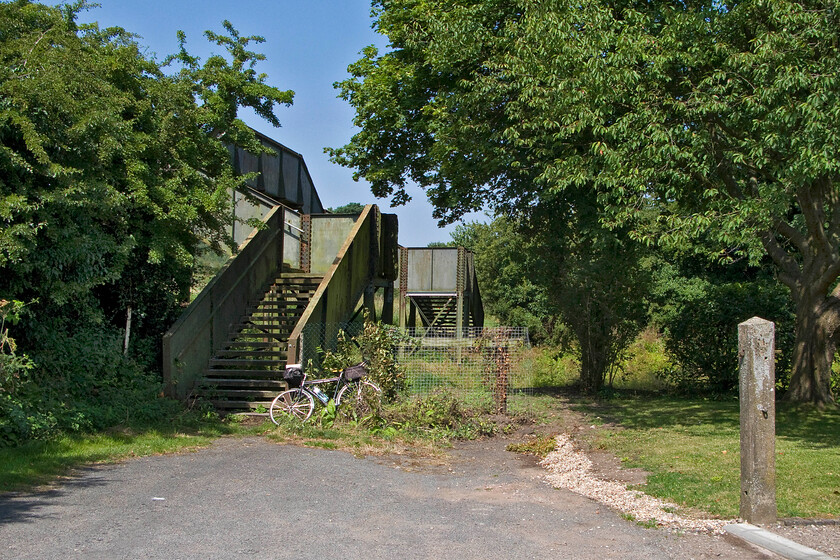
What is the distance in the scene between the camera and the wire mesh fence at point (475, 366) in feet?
42.4

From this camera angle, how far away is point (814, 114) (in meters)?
9.44

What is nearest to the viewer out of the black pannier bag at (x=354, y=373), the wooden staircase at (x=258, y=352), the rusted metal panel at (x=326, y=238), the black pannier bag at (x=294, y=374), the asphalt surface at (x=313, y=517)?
the asphalt surface at (x=313, y=517)

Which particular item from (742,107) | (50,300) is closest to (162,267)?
(50,300)

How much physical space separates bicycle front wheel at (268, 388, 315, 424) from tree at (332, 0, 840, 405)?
5179 mm

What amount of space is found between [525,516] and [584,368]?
10.5 m

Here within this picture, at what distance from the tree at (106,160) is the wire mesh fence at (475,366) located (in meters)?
2.96

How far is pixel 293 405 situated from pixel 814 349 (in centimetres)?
916

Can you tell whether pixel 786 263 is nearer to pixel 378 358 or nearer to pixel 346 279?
pixel 378 358

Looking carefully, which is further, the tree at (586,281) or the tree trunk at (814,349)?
the tree at (586,281)

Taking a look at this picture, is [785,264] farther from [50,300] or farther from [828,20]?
[50,300]

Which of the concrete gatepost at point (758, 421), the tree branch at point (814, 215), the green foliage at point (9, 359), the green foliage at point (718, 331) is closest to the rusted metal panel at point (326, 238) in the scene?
the green foliage at point (718, 331)

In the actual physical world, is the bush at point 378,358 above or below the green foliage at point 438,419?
above

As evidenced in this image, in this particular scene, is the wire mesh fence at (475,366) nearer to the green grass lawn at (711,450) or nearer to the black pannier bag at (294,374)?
the black pannier bag at (294,374)

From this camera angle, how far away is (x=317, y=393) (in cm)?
1238
